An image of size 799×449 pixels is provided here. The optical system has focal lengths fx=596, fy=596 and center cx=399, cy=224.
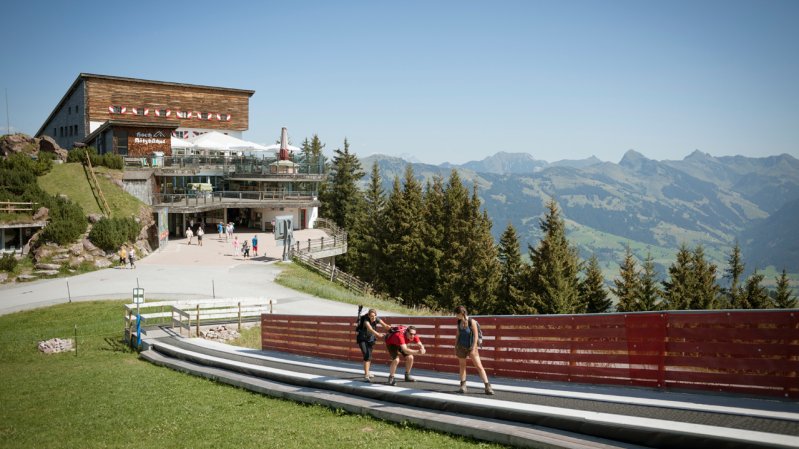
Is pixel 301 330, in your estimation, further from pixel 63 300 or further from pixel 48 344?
pixel 63 300

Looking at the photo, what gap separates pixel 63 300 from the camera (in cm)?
3209

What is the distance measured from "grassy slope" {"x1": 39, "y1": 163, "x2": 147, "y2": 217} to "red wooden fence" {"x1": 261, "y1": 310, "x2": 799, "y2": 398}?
38.6 meters

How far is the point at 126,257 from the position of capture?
4206 cm

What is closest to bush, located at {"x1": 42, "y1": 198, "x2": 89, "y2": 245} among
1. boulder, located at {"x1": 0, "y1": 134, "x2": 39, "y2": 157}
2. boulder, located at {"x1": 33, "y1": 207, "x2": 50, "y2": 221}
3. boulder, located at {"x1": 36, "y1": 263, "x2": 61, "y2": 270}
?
boulder, located at {"x1": 33, "y1": 207, "x2": 50, "y2": 221}

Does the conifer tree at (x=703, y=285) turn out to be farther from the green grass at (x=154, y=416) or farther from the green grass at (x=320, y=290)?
the green grass at (x=154, y=416)

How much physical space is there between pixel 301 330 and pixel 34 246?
97.0 ft

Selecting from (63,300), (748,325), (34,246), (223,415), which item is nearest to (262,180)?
(34,246)

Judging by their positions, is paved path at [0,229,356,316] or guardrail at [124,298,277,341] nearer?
guardrail at [124,298,277,341]

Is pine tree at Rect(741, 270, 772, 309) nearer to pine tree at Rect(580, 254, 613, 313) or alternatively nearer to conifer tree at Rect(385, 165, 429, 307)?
pine tree at Rect(580, 254, 613, 313)

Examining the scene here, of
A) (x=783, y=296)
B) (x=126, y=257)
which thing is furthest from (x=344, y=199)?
(x=783, y=296)

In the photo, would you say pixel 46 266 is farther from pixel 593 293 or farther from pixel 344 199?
pixel 344 199

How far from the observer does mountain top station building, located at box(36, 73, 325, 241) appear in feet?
185

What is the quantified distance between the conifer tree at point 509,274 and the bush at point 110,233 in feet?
99.1

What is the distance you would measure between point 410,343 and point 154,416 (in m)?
5.94
